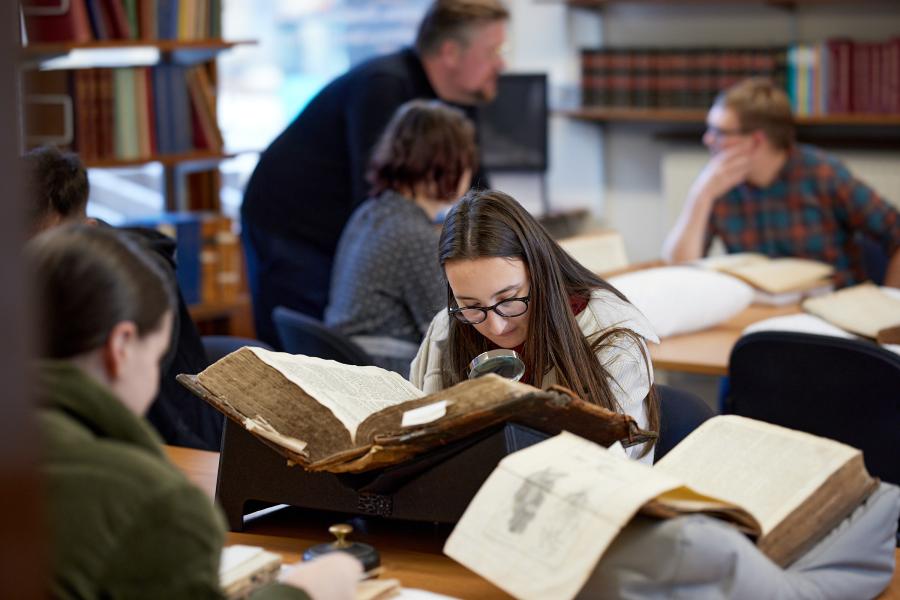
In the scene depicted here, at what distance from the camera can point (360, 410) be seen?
1551 mm

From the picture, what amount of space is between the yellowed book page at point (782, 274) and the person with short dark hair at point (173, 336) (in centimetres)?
158

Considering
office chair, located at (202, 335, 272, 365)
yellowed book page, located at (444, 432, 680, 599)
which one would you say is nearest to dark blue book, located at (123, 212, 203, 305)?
office chair, located at (202, 335, 272, 365)

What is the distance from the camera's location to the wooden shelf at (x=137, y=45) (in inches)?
157

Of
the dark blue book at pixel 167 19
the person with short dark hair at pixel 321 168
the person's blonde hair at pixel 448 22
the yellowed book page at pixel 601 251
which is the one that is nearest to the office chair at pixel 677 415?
the yellowed book page at pixel 601 251

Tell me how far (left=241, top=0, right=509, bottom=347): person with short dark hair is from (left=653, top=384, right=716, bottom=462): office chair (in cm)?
166

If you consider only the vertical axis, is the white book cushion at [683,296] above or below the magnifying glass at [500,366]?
below

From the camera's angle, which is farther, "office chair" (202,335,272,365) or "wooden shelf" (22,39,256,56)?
"wooden shelf" (22,39,256,56)

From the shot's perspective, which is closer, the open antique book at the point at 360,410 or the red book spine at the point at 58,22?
the open antique book at the point at 360,410

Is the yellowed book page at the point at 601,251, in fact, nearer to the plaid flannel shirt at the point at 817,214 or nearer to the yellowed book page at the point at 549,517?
the plaid flannel shirt at the point at 817,214

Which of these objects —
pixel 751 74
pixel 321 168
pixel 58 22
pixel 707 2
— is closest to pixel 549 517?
pixel 321 168

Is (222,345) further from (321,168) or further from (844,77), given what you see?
(844,77)

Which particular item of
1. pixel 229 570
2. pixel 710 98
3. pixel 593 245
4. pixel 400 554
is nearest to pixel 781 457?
pixel 400 554

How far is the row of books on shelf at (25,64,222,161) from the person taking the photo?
164 inches

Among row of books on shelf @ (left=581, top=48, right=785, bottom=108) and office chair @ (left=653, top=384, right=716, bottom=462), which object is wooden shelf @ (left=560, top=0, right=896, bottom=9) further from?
office chair @ (left=653, top=384, right=716, bottom=462)
